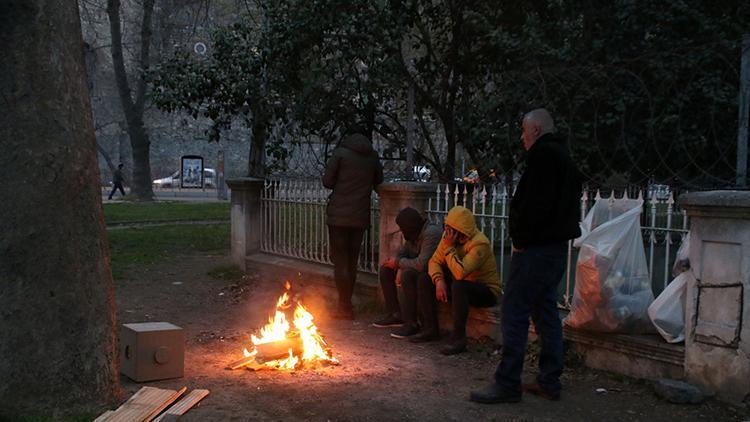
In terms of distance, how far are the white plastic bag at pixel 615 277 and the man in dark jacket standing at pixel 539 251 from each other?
0.35 meters

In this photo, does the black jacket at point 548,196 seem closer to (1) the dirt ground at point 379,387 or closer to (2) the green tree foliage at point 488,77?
(1) the dirt ground at point 379,387

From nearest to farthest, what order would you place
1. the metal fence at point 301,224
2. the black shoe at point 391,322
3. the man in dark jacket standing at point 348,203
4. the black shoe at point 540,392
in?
the black shoe at point 540,392 → the black shoe at point 391,322 → the man in dark jacket standing at point 348,203 → the metal fence at point 301,224

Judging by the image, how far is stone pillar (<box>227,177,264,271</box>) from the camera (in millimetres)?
9961

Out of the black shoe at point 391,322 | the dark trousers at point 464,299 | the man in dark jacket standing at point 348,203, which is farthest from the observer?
the man in dark jacket standing at point 348,203

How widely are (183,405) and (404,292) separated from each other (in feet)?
8.64

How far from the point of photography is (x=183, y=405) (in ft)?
14.9

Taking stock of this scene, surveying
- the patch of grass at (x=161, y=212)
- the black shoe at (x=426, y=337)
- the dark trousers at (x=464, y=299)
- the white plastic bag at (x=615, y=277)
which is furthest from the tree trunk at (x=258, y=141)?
the patch of grass at (x=161, y=212)

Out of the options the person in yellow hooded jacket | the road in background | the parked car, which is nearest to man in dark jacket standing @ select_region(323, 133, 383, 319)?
the person in yellow hooded jacket

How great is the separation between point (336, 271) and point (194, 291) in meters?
2.60

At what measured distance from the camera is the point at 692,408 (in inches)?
185

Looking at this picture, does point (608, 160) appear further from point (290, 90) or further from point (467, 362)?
point (290, 90)

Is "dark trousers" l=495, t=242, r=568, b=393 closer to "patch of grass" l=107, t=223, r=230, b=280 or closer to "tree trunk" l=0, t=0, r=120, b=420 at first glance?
"tree trunk" l=0, t=0, r=120, b=420

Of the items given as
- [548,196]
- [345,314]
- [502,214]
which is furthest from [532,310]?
[345,314]

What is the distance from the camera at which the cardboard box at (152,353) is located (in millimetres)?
5133
